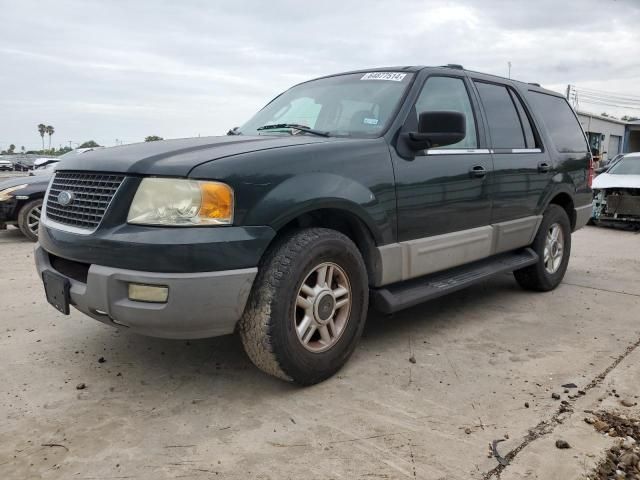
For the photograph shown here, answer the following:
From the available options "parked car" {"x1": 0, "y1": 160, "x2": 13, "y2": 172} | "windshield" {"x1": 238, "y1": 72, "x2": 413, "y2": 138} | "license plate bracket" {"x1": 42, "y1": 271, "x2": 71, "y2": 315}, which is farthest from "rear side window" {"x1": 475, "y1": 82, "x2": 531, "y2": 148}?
"parked car" {"x1": 0, "y1": 160, "x2": 13, "y2": 172}

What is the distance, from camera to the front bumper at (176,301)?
252 cm

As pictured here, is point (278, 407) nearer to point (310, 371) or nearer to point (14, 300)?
point (310, 371)

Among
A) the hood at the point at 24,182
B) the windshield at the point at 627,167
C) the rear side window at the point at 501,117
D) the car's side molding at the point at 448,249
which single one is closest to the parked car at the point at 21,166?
the hood at the point at 24,182

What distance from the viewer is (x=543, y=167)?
4809mm

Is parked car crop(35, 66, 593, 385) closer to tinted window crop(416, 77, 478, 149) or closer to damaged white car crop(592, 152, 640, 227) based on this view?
tinted window crop(416, 77, 478, 149)

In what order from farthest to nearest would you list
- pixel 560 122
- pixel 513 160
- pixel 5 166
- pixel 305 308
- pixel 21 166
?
pixel 21 166 < pixel 5 166 < pixel 560 122 < pixel 513 160 < pixel 305 308

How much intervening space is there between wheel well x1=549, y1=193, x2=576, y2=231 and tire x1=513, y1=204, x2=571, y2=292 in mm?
118

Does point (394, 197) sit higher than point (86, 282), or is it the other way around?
point (394, 197)

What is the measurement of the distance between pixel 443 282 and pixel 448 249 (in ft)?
0.76

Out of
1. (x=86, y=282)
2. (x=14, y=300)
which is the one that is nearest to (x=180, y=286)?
(x=86, y=282)

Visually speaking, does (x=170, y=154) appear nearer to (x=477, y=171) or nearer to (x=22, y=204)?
(x=477, y=171)

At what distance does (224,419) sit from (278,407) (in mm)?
287

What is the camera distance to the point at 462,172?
12.7 feet

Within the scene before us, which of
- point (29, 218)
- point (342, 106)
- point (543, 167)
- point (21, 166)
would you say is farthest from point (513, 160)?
point (21, 166)
